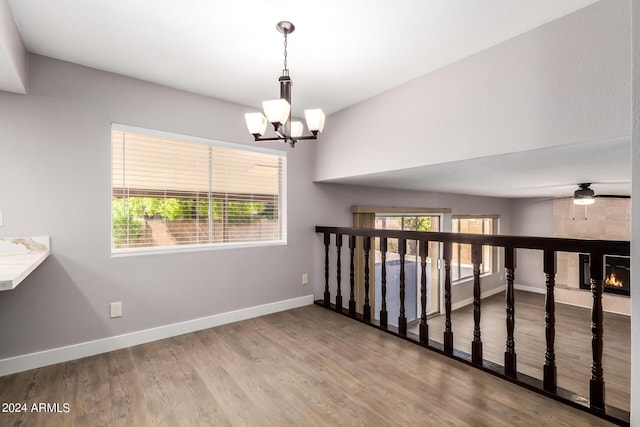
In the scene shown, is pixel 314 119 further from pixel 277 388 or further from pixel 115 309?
pixel 115 309

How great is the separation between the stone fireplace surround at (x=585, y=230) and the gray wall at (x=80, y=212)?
6.71 metres

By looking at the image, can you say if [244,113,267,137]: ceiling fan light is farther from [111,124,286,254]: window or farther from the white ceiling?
[111,124,286,254]: window

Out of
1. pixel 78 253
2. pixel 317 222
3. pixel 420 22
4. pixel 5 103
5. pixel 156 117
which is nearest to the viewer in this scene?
pixel 420 22

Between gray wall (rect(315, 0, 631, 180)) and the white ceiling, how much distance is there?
12cm

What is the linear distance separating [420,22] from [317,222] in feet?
8.11

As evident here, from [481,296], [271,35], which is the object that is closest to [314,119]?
[271,35]

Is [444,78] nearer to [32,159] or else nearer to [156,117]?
[156,117]

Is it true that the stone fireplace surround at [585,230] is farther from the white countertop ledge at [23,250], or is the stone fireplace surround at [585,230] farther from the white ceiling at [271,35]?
the white countertop ledge at [23,250]

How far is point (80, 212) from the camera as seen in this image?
247cm

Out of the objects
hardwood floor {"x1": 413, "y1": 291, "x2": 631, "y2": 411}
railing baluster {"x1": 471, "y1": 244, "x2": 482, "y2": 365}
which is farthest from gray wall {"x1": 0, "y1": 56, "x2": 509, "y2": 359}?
hardwood floor {"x1": 413, "y1": 291, "x2": 631, "y2": 411}

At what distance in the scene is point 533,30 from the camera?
6.54 feet

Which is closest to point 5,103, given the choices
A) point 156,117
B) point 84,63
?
point 84,63

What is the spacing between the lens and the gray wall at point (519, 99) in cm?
170

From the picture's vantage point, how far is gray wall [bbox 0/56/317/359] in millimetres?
2260
